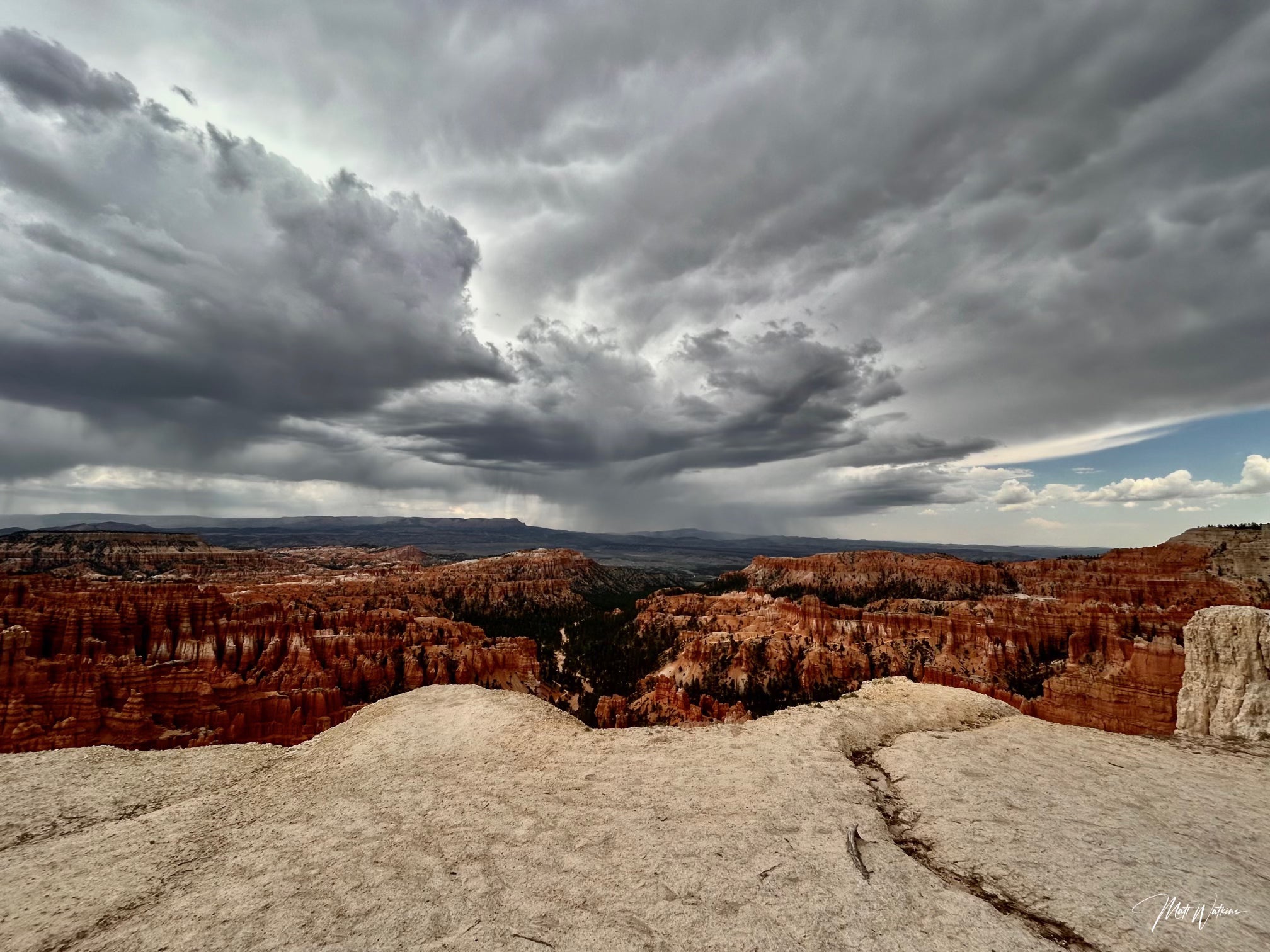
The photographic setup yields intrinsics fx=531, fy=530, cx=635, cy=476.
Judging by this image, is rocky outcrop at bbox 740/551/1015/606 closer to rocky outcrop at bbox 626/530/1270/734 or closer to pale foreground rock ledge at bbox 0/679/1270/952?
rocky outcrop at bbox 626/530/1270/734

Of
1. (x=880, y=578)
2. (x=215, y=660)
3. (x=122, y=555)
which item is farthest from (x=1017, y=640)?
(x=122, y=555)

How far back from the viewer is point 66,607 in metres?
41.1

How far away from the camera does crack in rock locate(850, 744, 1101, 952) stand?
20.8ft

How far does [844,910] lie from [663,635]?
9184 cm

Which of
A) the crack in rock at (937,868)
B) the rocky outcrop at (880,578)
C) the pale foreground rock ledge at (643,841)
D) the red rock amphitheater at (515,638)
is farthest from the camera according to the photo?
the rocky outcrop at (880,578)

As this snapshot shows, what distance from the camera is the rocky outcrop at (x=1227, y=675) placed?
15.6 m

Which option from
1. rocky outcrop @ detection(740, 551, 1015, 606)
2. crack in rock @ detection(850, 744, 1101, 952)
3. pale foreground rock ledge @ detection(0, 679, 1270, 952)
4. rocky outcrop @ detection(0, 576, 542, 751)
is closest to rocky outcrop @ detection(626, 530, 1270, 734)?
rocky outcrop @ detection(740, 551, 1015, 606)

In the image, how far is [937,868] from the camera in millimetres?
7848

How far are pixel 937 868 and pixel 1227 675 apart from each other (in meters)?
17.0

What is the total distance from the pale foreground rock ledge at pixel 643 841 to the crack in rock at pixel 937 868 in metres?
0.05
